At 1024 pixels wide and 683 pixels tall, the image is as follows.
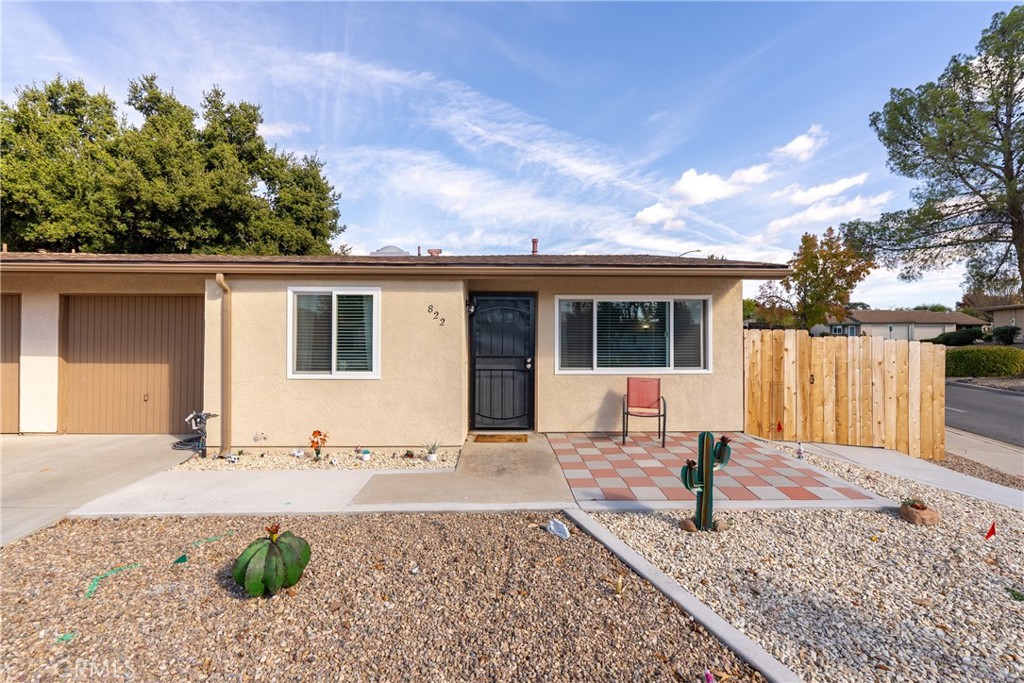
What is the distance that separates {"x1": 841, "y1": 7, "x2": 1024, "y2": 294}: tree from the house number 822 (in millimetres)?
18621

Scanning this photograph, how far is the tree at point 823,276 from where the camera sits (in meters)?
18.2

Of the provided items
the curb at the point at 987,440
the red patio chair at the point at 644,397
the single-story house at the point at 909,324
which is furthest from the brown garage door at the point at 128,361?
the single-story house at the point at 909,324

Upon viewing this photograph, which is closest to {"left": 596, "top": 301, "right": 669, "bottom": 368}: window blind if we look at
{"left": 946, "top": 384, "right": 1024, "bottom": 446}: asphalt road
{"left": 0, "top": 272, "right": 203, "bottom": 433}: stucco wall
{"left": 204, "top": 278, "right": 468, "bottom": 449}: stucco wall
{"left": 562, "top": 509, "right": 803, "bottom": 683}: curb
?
{"left": 204, "top": 278, "right": 468, "bottom": 449}: stucco wall

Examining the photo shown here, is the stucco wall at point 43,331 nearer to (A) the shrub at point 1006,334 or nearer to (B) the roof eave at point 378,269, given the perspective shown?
(B) the roof eave at point 378,269

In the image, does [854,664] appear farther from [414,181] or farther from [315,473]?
[414,181]

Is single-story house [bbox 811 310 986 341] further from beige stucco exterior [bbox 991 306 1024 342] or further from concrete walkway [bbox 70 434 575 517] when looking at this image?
concrete walkway [bbox 70 434 575 517]

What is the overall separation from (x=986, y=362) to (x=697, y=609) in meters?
24.1

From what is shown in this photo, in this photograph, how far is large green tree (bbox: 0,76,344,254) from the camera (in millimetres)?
12570

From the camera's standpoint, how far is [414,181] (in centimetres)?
1111

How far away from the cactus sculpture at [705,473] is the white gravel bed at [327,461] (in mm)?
2790

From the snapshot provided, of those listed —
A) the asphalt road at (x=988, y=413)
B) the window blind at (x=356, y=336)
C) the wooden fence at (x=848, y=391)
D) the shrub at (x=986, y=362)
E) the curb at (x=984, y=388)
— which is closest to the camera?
the window blind at (x=356, y=336)

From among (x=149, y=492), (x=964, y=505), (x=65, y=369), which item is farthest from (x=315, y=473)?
(x=964, y=505)

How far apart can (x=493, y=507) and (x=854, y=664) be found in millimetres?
2554

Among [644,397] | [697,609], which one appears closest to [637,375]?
→ [644,397]
